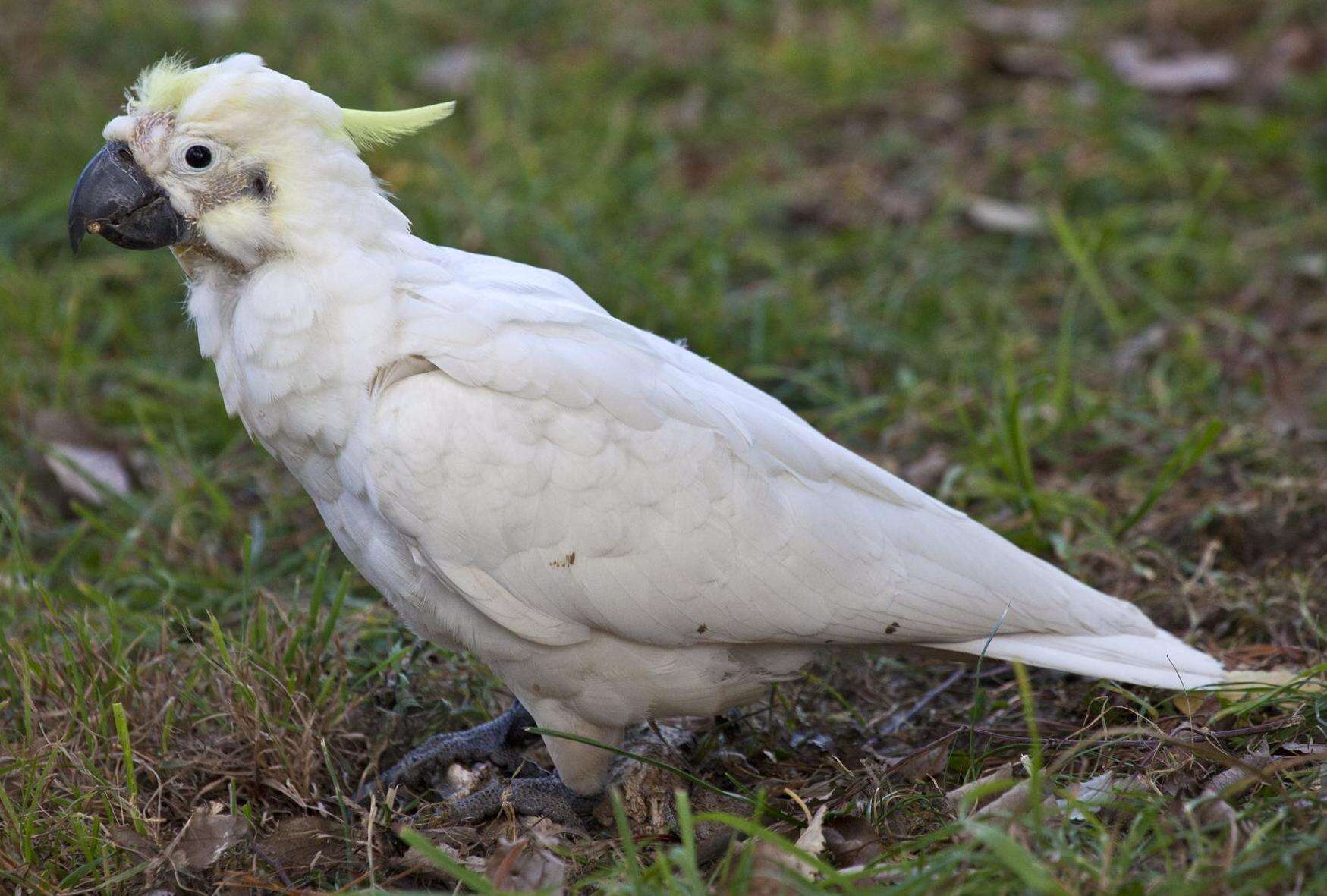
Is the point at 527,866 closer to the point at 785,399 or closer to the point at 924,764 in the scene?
the point at 924,764

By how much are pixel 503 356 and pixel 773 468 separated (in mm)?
548

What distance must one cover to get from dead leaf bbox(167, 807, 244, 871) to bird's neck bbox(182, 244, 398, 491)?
685mm

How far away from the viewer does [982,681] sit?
296cm

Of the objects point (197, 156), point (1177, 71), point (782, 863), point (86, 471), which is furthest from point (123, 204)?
point (1177, 71)

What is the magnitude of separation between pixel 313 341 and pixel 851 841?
1.31 meters

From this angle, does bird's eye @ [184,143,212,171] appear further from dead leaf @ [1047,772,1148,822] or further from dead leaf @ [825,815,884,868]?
dead leaf @ [1047,772,1148,822]

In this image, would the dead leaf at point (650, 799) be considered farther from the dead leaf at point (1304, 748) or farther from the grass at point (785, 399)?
the dead leaf at point (1304, 748)

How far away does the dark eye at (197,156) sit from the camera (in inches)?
90.2

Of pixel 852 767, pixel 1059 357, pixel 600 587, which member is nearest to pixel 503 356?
pixel 600 587

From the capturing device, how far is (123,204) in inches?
91.3

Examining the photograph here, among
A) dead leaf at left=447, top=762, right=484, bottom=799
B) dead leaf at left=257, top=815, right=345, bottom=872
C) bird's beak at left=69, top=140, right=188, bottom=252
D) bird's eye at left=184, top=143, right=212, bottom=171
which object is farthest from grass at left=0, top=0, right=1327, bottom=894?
bird's eye at left=184, top=143, right=212, bottom=171

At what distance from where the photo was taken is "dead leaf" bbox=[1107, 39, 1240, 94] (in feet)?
17.1

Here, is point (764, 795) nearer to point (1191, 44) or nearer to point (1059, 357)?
point (1059, 357)

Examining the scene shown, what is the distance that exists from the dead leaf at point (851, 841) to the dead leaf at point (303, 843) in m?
0.90
